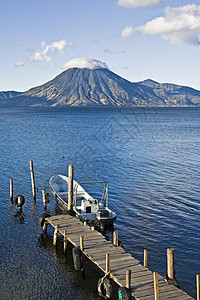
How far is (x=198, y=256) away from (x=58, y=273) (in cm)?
978

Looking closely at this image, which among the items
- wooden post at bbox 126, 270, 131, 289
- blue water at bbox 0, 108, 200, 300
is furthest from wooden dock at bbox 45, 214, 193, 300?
blue water at bbox 0, 108, 200, 300

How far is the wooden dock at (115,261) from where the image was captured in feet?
55.5

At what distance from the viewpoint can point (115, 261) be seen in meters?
20.0

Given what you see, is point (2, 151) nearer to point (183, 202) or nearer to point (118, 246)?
point (183, 202)

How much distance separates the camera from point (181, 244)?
2552cm

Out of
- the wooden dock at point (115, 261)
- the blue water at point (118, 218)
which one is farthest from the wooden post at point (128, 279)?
the blue water at point (118, 218)

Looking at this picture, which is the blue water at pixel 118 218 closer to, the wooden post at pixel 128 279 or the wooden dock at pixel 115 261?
the wooden dock at pixel 115 261

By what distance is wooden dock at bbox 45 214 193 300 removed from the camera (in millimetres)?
16906

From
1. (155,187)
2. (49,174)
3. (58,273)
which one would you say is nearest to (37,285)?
(58,273)

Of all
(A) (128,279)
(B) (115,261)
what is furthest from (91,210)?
(A) (128,279)

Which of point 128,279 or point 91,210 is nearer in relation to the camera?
point 128,279

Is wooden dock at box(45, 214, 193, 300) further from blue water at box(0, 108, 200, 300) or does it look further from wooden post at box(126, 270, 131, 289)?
blue water at box(0, 108, 200, 300)

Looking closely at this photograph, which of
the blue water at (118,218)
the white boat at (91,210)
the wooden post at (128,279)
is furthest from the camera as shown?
the white boat at (91,210)

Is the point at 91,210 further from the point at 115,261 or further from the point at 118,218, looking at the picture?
the point at 115,261
